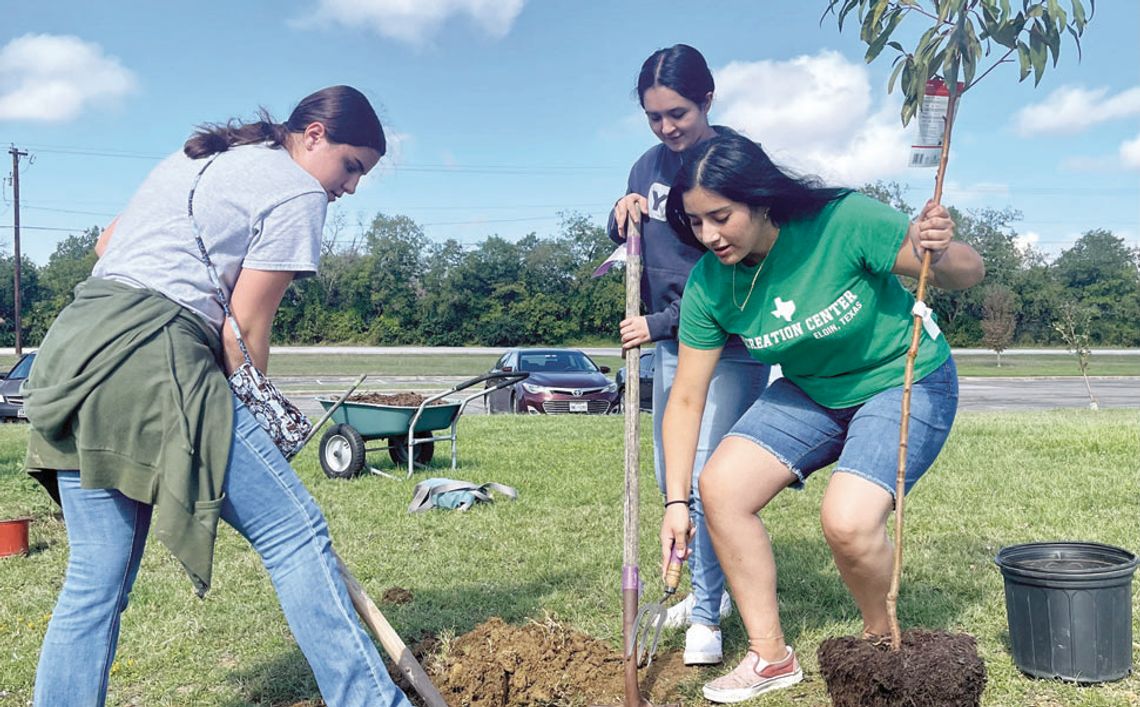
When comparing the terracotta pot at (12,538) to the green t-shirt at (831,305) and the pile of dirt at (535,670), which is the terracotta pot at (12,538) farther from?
the green t-shirt at (831,305)

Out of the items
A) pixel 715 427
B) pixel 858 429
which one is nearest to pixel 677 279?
pixel 715 427

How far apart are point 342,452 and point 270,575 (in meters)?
6.11

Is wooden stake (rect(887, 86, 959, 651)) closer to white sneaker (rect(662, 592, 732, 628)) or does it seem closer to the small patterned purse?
white sneaker (rect(662, 592, 732, 628))

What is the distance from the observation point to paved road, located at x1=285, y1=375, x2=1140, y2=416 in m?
20.4

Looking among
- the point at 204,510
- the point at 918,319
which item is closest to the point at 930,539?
the point at 918,319

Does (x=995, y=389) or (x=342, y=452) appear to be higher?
(x=342, y=452)

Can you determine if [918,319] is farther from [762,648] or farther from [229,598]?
[229,598]

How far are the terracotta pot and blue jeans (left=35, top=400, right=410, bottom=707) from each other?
3.45 meters

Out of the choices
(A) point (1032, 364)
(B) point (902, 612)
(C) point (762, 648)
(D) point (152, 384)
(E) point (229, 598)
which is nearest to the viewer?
(D) point (152, 384)

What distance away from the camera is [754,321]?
120 inches

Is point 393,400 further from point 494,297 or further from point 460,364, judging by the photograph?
point 494,297

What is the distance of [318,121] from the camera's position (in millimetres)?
2521

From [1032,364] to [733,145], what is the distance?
40.9m

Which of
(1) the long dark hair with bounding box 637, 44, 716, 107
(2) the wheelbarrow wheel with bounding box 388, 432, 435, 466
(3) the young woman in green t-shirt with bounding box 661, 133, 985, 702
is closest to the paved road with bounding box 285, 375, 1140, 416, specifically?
(2) the wheelbarrow wheel with bounding box 388, 432, 435, 466
